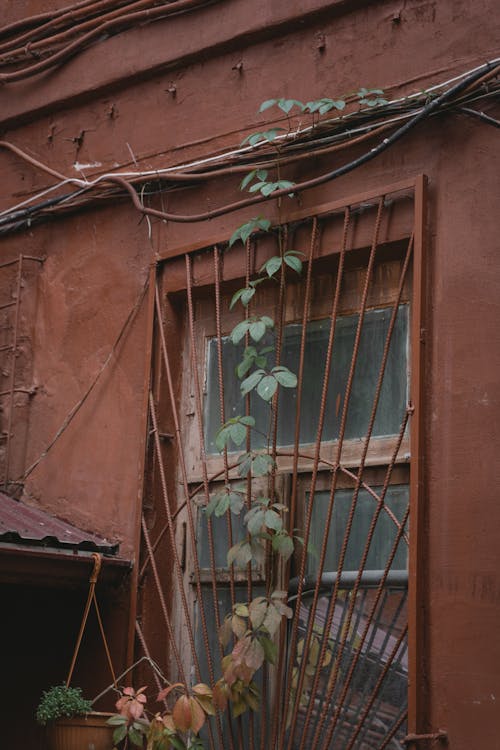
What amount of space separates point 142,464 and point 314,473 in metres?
0.95

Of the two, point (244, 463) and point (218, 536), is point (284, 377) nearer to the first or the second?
point (244, 463)

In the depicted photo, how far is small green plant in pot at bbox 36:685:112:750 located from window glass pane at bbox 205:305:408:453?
1.27m

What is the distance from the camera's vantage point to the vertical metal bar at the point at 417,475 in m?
3.99

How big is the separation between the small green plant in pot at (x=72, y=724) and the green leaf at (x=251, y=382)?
143 cm

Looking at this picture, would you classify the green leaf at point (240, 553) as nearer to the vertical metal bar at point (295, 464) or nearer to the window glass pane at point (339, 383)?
the vertical metal bar at point (295, 464)

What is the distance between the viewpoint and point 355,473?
4.60 meters

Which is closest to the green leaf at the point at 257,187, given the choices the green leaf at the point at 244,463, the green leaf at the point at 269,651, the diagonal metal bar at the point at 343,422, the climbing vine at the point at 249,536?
the climbing vine at the point at 249,536

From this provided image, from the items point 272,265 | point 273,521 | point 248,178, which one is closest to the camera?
point 273,521

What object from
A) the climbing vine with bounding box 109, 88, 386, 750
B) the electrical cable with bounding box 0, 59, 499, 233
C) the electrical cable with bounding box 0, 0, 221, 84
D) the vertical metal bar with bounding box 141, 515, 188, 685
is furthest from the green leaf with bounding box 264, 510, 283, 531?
the electrical cable with bounding box 0, 0, 221, 84

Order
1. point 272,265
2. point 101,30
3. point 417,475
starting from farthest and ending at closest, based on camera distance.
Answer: point 101,30 → point 272,265 → point 417,475

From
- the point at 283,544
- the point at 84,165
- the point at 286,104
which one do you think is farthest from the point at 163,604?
the point at 84,165

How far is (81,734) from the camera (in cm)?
454

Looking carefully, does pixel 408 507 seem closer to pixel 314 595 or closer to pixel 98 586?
pixel 314 595

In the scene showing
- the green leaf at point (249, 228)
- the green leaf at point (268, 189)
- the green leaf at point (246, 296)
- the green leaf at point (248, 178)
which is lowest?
the green leaf at point (246, 296)
